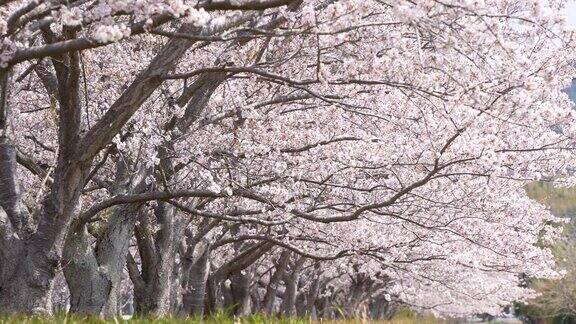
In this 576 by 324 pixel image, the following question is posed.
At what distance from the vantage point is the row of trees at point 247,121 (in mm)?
7039

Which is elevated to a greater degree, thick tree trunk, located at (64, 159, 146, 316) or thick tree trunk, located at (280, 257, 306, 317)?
thick tree trunk, located at (280, 257, 306, 317)

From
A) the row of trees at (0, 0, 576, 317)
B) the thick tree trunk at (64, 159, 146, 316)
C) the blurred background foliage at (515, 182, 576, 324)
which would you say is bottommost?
the thick tree trunk at (64, 159, 146, 316)

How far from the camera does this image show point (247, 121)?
1109cm

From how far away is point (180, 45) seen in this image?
308 inches

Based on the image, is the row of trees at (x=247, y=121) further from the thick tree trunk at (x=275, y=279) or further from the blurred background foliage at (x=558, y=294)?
the blurred background foliage at (x=558, y=294)

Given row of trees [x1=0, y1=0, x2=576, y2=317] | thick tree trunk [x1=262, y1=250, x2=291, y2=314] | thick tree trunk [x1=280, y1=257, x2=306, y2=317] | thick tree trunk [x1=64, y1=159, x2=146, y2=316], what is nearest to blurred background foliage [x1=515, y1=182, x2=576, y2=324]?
thick tree trunk [x1=280, y1=257, x2=306, y2=317]

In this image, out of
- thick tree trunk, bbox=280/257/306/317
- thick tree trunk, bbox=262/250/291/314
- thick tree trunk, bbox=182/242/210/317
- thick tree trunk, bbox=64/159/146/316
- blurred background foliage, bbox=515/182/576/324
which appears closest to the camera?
thick tree trunk, bbox=64/159/146/316

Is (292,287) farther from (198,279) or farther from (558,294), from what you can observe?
(558,294)

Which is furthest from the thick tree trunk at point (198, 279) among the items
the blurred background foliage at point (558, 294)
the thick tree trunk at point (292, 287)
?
the blurred background foliage at point (558, 294)

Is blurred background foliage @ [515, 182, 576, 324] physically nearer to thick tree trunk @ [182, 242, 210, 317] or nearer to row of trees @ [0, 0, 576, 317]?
thick tree trunk @ [182, 242, 210, 317]

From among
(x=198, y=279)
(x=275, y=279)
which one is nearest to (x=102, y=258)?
(x=198, y=279)

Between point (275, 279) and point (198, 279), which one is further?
point (275, 279)

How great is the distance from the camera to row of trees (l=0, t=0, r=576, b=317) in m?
7.04

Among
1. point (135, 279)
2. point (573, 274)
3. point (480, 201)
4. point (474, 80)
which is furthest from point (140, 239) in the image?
point (573, 274)
